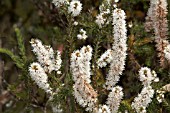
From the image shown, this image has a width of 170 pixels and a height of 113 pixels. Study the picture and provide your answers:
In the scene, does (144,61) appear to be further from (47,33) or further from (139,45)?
(47,33)

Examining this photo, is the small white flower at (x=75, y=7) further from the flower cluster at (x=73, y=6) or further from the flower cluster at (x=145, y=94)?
the flower cluster at (x=145, y=94)

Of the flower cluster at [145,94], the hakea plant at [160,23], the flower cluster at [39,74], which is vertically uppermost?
the hakea plant at [160,23]

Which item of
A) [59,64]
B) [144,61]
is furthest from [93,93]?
[144,61]

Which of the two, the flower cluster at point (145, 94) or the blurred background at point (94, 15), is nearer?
the flower cluster at point (145, 94)

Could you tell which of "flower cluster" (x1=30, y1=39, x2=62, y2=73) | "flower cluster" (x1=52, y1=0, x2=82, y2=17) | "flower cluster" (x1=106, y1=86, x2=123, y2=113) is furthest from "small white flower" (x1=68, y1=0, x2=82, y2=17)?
"flower cluster" (x1=106, y1=86, x2=123, y2=113)

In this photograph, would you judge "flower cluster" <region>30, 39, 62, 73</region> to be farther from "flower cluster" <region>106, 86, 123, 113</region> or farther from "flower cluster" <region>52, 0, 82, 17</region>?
"flower cluster" <region>106, 86, 123, 113</region>

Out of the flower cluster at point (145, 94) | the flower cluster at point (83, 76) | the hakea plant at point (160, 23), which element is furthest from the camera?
the hakea plant at point (160, 23)

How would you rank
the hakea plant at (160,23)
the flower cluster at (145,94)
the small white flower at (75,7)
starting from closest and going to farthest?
the flower cluster at (145,94), the small white flower at (75,7), the hakea plant at (160,23)

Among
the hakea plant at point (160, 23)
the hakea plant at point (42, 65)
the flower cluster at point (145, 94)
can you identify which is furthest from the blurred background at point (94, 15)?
the flower cluster at point (145, 94)
